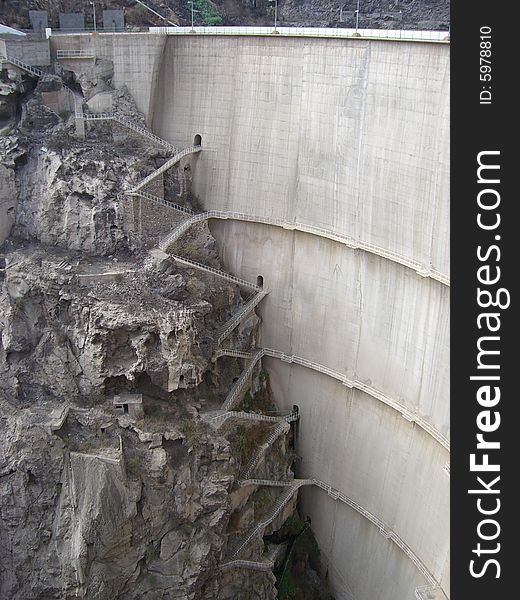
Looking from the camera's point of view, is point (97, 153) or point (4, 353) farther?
point (97, 153)

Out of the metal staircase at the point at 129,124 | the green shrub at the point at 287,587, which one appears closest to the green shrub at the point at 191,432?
the green shrub at the point at 287,587

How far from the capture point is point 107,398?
2780cm

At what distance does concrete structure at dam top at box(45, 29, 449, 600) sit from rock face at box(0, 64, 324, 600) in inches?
96.0

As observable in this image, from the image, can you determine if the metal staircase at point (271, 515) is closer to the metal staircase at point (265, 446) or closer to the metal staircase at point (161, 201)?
the metal staircase at point (265, 446)

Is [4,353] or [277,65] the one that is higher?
[277,65]

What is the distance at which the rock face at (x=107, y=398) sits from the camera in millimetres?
26156

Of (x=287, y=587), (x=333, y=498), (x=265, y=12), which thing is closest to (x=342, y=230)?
(x=333, y=498)

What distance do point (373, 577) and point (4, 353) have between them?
16.7m

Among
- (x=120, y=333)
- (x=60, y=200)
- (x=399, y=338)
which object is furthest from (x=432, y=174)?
(x=60, y=200)

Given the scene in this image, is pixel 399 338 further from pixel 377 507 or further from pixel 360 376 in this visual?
pixel 377 507

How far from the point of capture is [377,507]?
30.8m

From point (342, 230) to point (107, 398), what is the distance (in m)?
10.9

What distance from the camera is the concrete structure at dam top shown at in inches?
1059

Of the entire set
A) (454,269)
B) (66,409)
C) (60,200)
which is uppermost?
(60,200)
